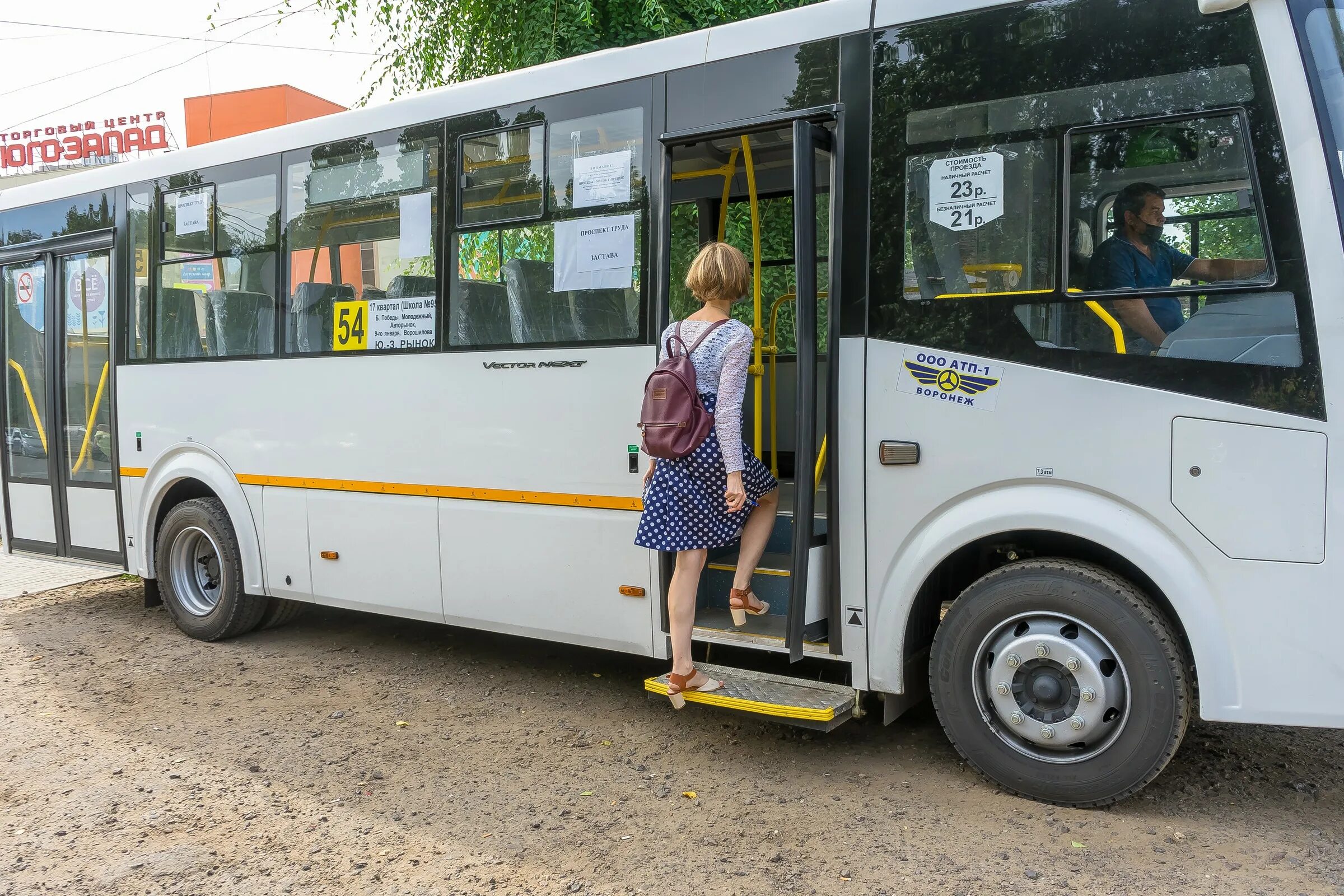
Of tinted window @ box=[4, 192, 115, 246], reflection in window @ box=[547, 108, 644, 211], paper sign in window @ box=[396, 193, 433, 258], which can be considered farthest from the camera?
tinted window @ box=[4, 192, 115, 246]

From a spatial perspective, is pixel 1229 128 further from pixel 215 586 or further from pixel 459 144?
pixel 215 586

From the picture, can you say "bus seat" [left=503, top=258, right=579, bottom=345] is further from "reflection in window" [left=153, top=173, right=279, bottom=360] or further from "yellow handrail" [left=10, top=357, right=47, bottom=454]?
"yellow handrail" [left=10, top=357, right=47, bottom=454]

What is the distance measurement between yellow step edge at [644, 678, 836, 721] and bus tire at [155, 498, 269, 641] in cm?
350

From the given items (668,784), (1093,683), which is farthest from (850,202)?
(668,784)

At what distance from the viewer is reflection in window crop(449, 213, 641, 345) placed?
16.1 ft

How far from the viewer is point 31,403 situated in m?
8.00

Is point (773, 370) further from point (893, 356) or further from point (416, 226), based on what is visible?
point (416, 226)

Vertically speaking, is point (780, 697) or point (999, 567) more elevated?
point (999, 567)

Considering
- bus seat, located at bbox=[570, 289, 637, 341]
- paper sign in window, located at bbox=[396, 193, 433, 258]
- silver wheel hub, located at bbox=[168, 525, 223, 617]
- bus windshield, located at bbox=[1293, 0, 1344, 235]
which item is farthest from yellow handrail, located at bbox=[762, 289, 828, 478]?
silver wheel hub, located at bbox=[168, 525, 223, 617]

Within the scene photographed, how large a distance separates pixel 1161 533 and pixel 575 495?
2.59 meters

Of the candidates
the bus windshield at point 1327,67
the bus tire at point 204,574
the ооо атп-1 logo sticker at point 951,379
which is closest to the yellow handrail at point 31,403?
the bus tire at point 204,574

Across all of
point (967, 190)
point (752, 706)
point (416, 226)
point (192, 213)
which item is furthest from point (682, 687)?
point (192, 213)

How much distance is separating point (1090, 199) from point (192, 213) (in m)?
5.60

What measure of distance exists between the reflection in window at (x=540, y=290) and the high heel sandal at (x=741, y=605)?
1.25 metres
